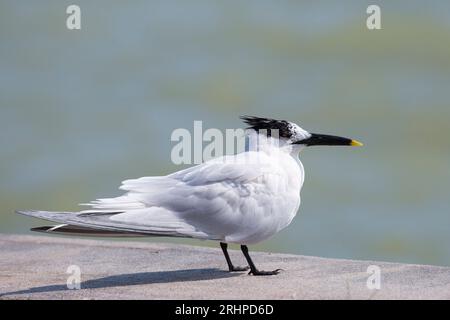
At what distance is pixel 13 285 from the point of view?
678cm

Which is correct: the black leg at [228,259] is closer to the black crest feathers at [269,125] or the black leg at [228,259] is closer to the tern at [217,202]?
the tern at [217,202]

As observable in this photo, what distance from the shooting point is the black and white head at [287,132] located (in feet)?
23.1

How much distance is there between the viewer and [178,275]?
705cm

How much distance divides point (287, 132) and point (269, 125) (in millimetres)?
146

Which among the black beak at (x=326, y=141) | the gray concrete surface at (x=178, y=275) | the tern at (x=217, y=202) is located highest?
the black beak at (x=326, y=141)

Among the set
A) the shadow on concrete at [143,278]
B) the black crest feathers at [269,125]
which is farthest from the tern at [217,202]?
the shadow on concrete at [143,278]

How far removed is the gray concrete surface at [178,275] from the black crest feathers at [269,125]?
1.00 m

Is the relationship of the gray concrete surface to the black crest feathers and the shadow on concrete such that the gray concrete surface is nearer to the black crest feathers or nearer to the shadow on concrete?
the shadow on concrete

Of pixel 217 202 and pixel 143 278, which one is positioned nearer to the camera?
pixel 217 202

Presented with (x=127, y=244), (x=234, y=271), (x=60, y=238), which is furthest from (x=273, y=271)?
(x=60, y=238)

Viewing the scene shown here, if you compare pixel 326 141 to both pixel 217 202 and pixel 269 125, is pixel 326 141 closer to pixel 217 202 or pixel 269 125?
pixel 269 125

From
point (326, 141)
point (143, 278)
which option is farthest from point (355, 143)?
point (143, 278)

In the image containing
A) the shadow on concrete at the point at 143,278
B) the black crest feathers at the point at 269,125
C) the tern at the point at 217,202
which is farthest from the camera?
the black crest feathers at the point at 269,125
